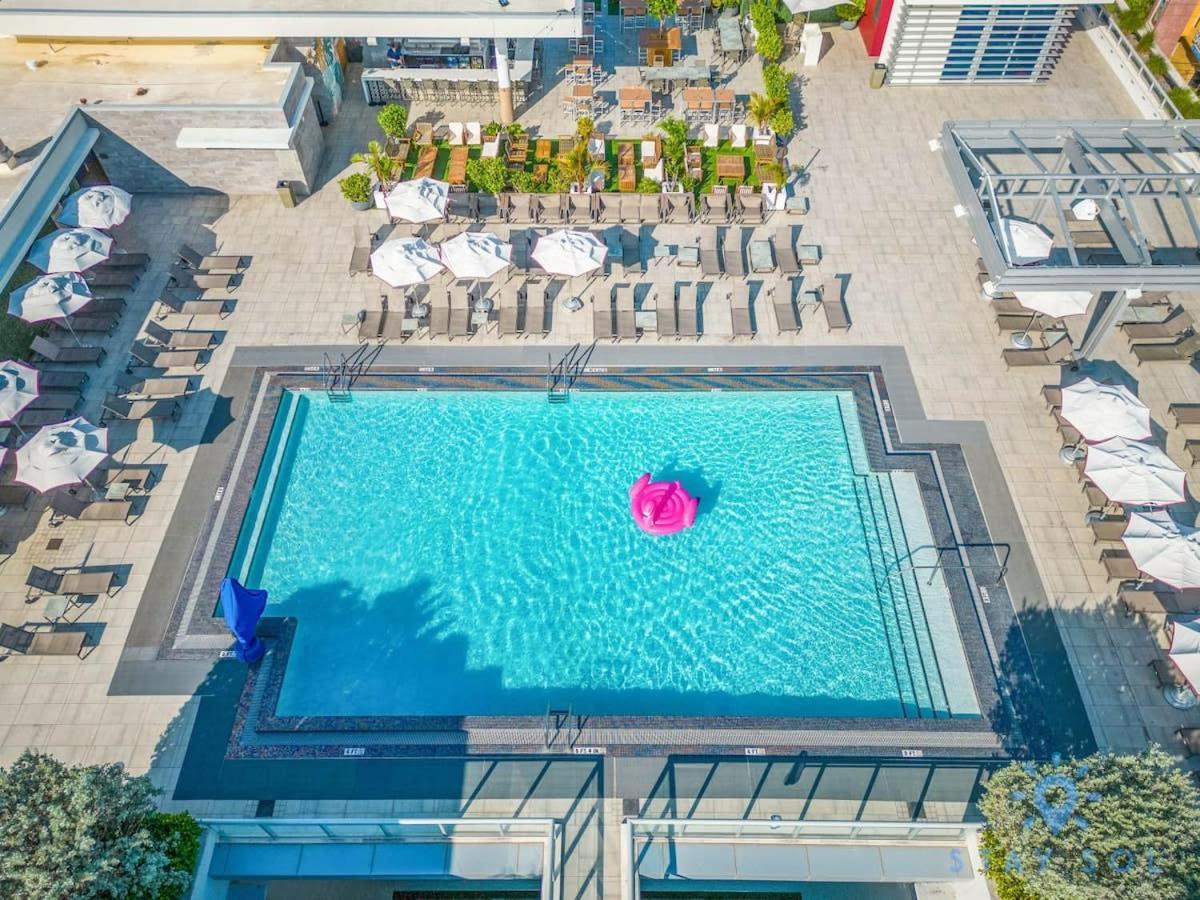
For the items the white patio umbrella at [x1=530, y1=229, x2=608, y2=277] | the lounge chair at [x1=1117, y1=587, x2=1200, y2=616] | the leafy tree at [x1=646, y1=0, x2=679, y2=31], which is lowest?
the lounge chair at [x1=1117, y1=587, x2=1200, y2=616]

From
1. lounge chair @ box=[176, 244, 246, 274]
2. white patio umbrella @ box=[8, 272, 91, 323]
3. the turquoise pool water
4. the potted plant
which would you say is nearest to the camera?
the turquoise pool water

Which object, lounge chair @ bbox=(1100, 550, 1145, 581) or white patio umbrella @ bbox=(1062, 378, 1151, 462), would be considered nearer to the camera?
lounge chair @ bbox=(1100, 550, 1145, 581)

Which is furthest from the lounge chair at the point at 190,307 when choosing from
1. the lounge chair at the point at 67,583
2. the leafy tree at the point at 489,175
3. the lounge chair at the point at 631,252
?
the lounge chair at the point at 631,252

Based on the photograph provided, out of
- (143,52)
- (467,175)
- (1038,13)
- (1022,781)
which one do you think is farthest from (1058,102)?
(143,52)

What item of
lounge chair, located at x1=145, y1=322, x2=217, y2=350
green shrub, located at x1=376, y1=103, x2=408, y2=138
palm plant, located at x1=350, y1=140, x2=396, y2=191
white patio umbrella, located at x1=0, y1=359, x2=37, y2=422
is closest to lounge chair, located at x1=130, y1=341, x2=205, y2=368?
lounge chair, located at x1=145, y1=322, x2=217, y2=350

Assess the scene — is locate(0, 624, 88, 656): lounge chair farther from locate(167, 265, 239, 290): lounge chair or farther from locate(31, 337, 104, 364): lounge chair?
locate(167, 265, 239, 290): lounge chair

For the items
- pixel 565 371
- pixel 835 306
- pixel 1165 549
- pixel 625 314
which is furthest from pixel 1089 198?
pixel 565 371

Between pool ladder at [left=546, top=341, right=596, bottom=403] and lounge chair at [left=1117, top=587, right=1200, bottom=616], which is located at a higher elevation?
pool ladder at [left=546, top=341, right=596, bottom=403]

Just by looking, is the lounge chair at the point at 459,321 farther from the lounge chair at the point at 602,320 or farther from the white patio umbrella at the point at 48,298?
the white patio umbrella at the point at 48,298
